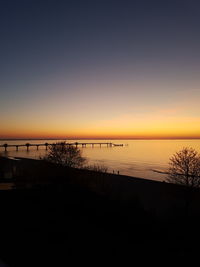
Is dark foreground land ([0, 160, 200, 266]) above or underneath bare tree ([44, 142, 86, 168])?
underneath

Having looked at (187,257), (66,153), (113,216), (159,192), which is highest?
(66,153)

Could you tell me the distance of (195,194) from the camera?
74.6ft

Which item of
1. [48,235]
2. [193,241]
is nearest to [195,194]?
[193,241]

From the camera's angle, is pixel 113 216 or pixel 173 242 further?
pixel 113 216

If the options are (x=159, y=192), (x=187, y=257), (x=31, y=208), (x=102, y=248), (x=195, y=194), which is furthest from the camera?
(x=159, y=192)

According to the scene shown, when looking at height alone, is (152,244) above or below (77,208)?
below

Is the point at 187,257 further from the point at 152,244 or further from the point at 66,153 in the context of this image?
the point at 66,153

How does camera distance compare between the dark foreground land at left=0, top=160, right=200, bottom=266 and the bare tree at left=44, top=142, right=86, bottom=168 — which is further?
the bare tree at left=44, top=142, right=86, bottom=168

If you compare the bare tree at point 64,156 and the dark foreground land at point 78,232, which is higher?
the bare tree at point 64,156

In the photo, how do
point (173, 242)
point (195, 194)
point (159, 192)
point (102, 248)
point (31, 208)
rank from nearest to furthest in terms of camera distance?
1. point (102, 248)
2. point (173, 242)
3. point (31, 208)
4. point (195, 194)
5. point (159, 192)

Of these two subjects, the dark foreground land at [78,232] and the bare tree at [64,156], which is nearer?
the dark foreground land at [78,232]

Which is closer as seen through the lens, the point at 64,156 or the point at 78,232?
the point at 78,232

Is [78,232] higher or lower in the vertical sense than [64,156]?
lower

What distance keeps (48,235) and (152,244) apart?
455 cm
